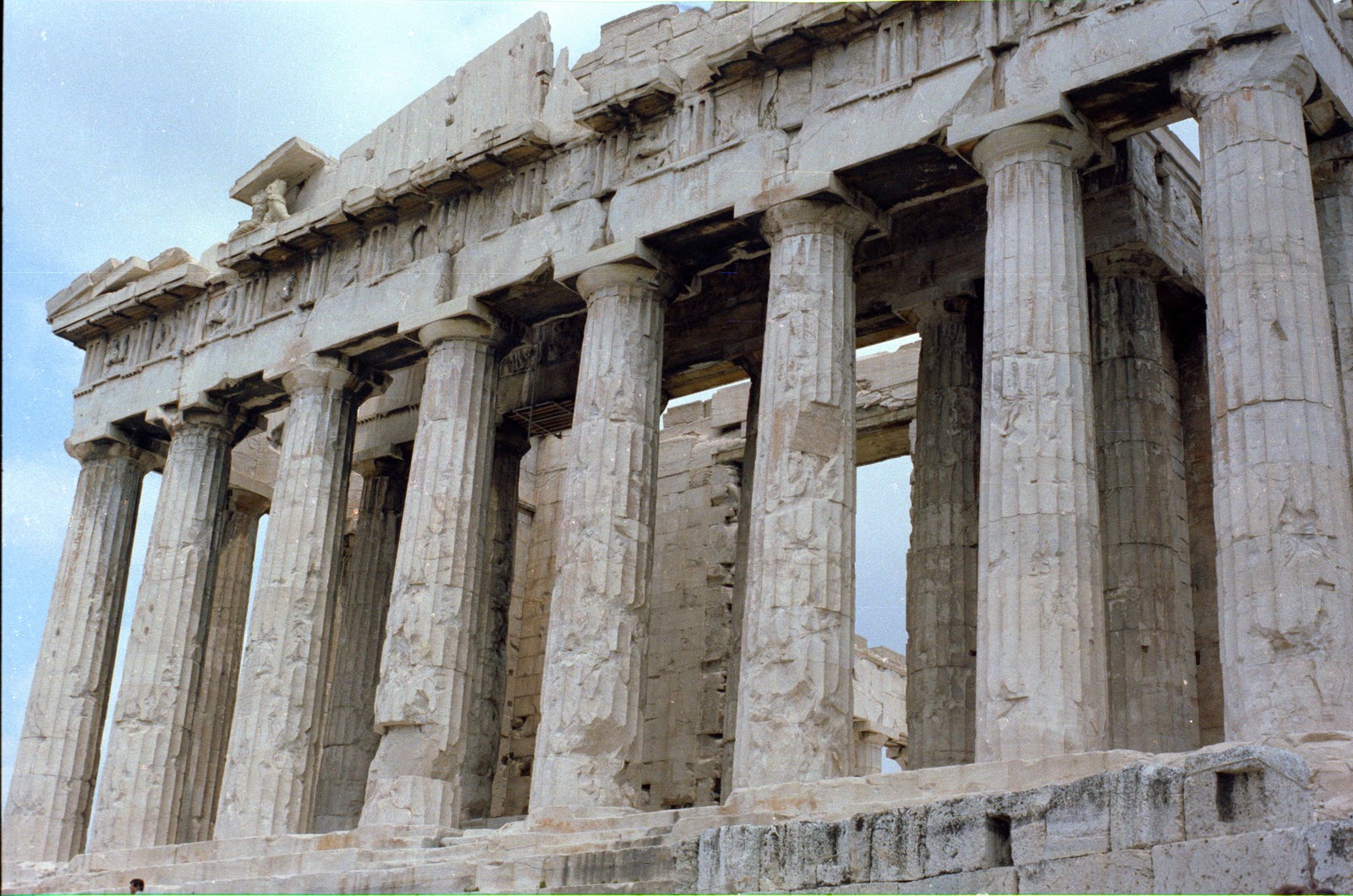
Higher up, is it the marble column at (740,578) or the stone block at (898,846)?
the marble column at (740,578)

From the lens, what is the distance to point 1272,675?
1190 centimetres

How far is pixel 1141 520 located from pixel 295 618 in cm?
989

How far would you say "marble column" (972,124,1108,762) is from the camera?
515 inches

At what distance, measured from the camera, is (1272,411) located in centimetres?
1272

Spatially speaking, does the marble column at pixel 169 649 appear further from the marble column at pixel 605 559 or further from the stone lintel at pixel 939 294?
the stone lintel at pixel 939 294

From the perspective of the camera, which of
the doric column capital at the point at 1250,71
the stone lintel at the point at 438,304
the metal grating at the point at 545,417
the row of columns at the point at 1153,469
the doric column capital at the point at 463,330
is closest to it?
the row of columns at the point at 1153,469

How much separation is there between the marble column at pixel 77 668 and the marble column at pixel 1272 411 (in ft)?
50.4

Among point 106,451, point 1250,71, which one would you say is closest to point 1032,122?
point 1250,71

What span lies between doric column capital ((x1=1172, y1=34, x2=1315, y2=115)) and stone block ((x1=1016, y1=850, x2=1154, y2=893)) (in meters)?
7.79

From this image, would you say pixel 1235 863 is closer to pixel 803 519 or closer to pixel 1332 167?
pixel 803 519

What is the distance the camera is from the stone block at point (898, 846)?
9.84 meters

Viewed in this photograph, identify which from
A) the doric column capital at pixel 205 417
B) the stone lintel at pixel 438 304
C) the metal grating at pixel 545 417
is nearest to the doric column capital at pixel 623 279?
the stone lintel at pixel 438 304

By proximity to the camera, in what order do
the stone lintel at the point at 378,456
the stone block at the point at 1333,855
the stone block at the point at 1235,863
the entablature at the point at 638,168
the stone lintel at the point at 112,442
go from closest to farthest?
1. the stone block at the point at 1333,855
2. the stone block at the point at 1235,863
3. the entablature at the point at 638,168
4. the stone lintel at the point at 112,442
5. the stone lintel at the point at 378,456

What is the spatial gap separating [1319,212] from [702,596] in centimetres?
1051
